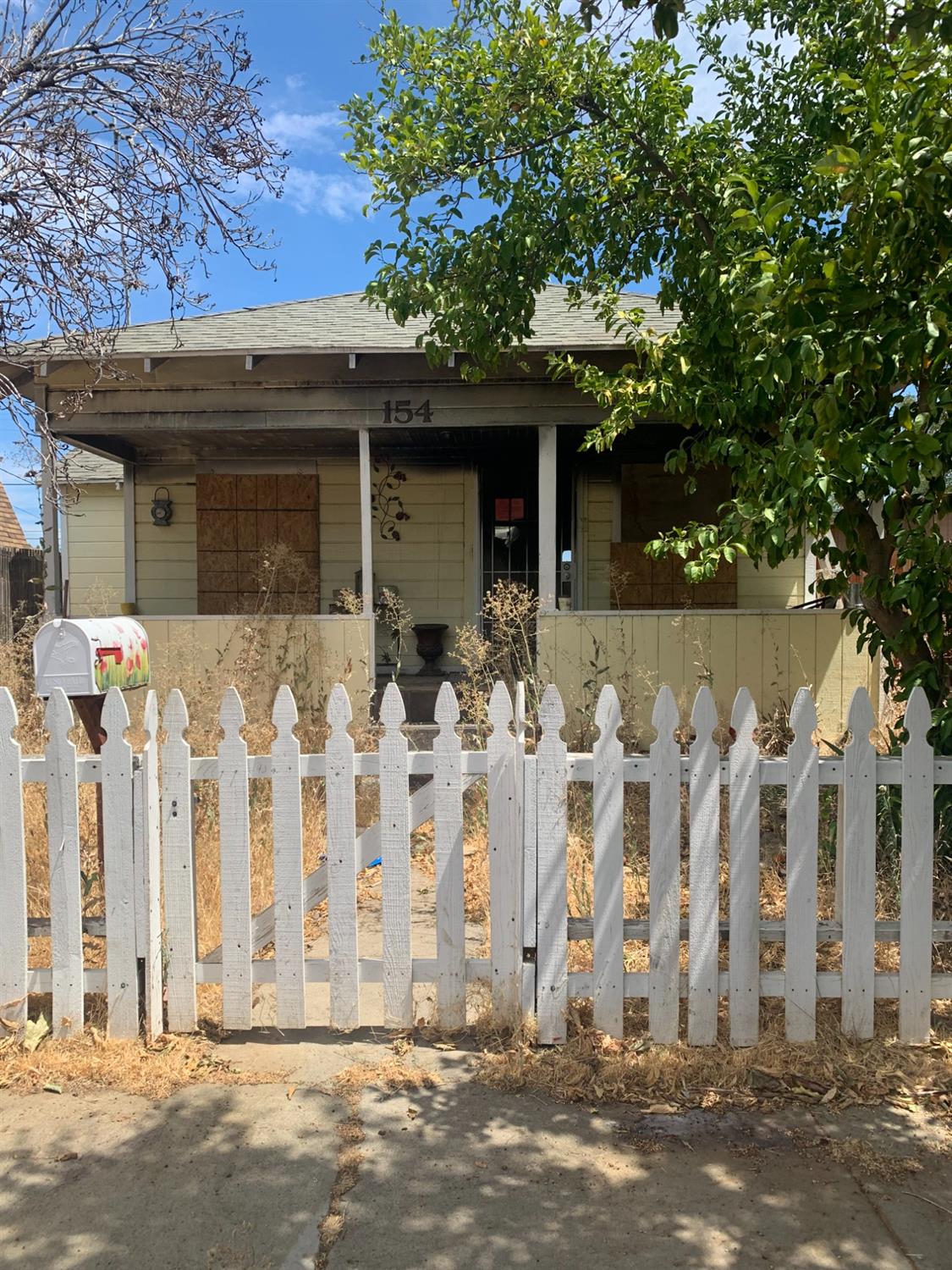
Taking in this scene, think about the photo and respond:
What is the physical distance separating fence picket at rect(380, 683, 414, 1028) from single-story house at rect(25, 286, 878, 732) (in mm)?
4275

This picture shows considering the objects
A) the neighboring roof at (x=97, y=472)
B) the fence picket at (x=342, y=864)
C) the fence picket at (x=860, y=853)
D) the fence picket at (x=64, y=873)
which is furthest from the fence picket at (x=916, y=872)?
the neighboring roof at (x=97, y=472)

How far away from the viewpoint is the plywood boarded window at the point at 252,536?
31.6ft

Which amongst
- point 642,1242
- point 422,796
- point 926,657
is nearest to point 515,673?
point 926,657

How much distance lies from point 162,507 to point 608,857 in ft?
28.1

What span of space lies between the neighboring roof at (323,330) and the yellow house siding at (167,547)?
1.75 metres

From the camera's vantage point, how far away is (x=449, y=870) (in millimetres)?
2850

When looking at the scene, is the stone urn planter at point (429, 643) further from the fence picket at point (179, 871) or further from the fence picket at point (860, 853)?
the fence picket at point (860, 853)

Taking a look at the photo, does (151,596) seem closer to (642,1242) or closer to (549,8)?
(549,8)

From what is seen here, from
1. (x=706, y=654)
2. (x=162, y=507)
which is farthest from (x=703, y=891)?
(x=162, y=507)

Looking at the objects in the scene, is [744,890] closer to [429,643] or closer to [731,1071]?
[731,1071]

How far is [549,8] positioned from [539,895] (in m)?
4.28

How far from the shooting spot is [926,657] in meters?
3.93

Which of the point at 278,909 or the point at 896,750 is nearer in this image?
the point at 278,909

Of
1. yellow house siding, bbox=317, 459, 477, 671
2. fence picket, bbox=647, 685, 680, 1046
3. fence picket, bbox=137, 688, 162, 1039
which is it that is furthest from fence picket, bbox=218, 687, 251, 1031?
yellow house siding, bbox=317, 459, 477, 671
